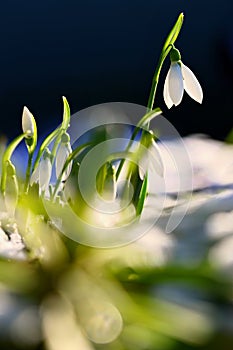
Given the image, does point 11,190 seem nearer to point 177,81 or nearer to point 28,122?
point 28,122

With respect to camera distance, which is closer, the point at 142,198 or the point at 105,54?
the point at 142,198

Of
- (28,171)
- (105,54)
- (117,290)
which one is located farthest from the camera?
(105,54)

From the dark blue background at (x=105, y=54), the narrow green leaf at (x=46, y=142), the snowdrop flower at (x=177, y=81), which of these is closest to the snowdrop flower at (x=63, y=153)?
the narrow green leaf at (x=46, y=142)

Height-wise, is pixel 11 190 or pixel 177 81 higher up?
pixel 177 81

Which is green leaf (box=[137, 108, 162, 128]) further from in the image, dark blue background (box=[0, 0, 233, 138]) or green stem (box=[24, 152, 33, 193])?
dark blue background (box=[0, 0, 233, 138])

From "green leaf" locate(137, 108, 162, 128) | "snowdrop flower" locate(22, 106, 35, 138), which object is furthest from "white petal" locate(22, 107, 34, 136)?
"green leaf" locate(137, 108, 162, 128)

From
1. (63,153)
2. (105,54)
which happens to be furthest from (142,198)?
(105,54)

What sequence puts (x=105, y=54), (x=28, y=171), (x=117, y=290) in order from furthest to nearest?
(x=105, y=54) → (x=28, y=171) → (x=117, y=290)
